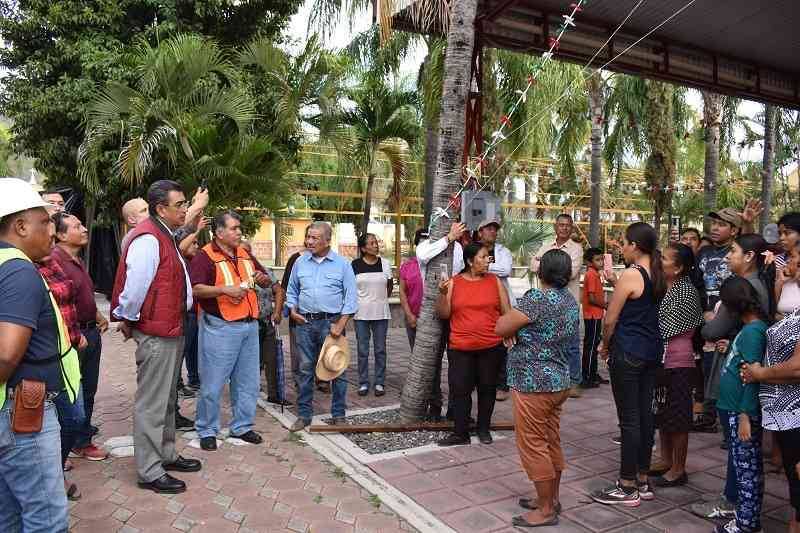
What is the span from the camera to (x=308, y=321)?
544 cm

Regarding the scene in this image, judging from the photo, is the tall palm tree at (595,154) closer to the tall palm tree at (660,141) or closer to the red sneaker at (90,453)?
the tall palm tree at (660,141)

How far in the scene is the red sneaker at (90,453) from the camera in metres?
4.66

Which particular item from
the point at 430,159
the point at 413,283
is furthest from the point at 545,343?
the point at 430,159

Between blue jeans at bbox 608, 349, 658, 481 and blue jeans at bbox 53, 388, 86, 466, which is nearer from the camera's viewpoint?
blue jeans at bbox 53, 388, 86, 466

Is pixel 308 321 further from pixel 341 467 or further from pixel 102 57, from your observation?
pixel 102 57

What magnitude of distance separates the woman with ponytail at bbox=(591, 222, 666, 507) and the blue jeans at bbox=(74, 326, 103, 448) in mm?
3660

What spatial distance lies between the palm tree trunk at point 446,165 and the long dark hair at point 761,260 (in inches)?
89.6

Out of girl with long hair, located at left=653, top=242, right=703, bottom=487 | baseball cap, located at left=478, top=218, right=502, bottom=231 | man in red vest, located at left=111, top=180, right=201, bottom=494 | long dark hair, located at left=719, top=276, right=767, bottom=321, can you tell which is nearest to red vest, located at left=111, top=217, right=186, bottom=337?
man in red vest, located at left=111, top=180, right=201, bottom=494

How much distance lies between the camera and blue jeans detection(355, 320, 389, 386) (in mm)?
6789

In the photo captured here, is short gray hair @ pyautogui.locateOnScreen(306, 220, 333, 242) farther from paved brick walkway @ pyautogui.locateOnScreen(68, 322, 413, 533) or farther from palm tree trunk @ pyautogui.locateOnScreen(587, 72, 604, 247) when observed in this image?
palm tree trunk @ pyautogui.locateOnScreen(587, 72, 604, 247)

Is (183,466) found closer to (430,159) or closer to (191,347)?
(191,347)

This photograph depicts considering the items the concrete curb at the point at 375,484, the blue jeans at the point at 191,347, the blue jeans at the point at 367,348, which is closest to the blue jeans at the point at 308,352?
the concrete curb at the point at 375,484

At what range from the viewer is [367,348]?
6832mm

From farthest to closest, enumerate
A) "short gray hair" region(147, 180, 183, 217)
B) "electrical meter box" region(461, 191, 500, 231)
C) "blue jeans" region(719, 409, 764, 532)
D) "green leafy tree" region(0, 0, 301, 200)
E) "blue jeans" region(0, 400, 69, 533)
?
"green leafy tree" region(0, 0, 301, 200), "electrical meter box" region(461, 191, 500, 231), "short gray hair" region(147, 180, 183, 217), "blue jeans" region(719, 409, 764, 532), "blue jeans" region(0, 400, 69, 533)
